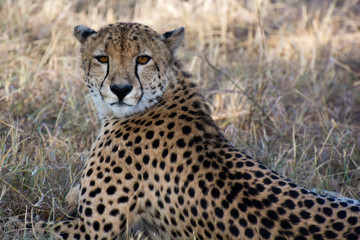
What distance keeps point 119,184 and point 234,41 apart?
384cm

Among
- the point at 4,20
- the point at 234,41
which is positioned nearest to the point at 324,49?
the point at 234,41

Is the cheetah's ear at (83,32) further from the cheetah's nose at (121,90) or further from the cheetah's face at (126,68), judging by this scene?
the cheetah's nose at (121,90)

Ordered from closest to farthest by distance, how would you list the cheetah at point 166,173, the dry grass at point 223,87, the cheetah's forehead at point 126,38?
the cheetah at point 166,173, the cheetah's forehead at point 126,38, the dry grass at point 223,87

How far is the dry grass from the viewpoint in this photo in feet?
12.3

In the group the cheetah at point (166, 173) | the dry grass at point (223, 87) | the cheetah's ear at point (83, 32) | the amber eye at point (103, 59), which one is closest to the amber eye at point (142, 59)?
the cheetah at point (166, 173)

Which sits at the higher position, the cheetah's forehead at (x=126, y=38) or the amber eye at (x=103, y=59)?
the cheetah's forehead at (x=126, y=38)

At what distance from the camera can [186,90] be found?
10.8 ft

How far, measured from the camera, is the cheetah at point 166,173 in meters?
2.51

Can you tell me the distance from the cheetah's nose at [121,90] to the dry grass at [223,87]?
2.29 ft

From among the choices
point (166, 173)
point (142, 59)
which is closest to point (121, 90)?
point (142, 59)

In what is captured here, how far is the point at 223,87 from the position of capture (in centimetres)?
508

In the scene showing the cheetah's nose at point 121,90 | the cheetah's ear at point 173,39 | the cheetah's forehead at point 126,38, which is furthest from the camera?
the cheetah's ear at point 173,39

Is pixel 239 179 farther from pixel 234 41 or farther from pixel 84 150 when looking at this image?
pixel 234 41

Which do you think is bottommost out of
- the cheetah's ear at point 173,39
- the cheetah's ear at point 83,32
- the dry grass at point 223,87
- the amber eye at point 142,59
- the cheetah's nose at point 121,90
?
the dry grass at point 223,87
